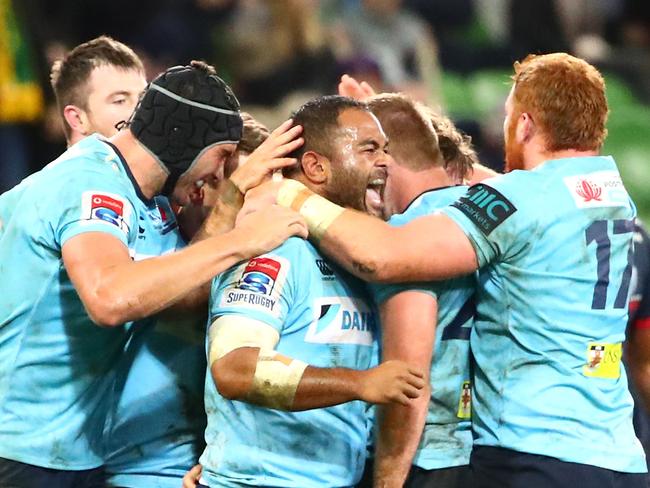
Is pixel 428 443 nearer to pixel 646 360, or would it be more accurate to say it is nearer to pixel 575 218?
pixel 575 218

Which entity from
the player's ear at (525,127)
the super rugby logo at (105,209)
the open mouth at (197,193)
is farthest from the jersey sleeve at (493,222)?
the super rugby logo at (105,209)

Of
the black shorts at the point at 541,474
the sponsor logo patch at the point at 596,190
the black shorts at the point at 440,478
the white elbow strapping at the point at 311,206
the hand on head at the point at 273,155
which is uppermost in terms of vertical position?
the hand on head at the point at 273,155

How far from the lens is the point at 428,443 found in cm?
446

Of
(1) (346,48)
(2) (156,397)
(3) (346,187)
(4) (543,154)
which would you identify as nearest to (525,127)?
(4) (543,154)

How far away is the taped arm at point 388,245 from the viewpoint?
13.5 ft

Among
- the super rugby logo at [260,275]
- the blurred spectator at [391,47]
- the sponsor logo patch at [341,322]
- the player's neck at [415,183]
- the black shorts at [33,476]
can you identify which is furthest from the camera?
the blurred spectator at [391,47]

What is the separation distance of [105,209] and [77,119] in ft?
5.52

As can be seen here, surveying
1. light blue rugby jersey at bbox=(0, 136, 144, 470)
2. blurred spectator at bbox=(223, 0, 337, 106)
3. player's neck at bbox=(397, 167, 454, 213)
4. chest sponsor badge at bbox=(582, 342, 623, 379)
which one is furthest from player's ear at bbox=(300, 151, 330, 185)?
blurred spectator at bbox=(223, 0, 337, 106)

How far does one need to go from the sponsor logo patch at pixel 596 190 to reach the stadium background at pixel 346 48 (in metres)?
7.34

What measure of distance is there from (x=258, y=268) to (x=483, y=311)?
3.05 feet

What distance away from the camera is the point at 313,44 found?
12.0 meters

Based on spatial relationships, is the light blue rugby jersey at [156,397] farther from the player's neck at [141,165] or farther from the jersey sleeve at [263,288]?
the jersey sleeve at [263,288]

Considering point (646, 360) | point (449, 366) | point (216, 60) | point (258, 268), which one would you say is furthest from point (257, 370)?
point (216, 60)

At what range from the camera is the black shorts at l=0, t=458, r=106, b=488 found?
4516 mm
